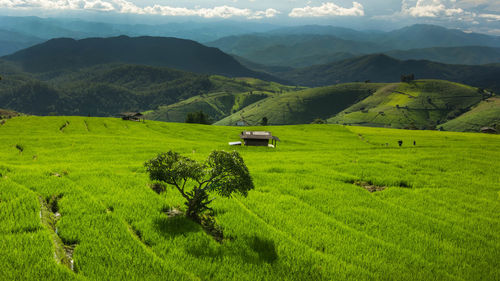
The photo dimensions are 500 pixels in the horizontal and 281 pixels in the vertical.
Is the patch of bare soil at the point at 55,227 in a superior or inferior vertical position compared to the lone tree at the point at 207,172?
inferior

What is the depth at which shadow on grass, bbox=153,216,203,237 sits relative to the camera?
11797 mm

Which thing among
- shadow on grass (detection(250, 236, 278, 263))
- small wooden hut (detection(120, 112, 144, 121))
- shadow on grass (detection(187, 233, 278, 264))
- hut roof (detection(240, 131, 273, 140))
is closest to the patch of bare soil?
shadow on grass (detection(187, 233, 278, 264))

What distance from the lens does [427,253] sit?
40.0 ft

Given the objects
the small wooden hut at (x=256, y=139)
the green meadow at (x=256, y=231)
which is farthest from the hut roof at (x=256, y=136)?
the green meadow at (x=256, y=231)

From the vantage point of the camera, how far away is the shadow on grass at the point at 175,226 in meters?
11.8

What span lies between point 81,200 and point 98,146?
35400mm

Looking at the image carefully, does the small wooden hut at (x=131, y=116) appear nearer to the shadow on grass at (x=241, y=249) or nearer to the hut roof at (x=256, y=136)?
the hut roof at (x=256, y=136)

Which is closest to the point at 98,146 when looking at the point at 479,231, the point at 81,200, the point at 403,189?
the point at 81,200

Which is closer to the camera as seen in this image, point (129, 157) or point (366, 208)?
point (366, 208)

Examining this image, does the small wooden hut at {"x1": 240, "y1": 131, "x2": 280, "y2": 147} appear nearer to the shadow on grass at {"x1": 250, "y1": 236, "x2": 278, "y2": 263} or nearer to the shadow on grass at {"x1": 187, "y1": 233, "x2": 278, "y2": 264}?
the shadow on grass at {"x1": 250, "y1": 236, "x2": 278, "y2": 263}

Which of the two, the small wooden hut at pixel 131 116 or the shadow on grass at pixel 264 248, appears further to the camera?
the small wooden hut at pixel 131 116

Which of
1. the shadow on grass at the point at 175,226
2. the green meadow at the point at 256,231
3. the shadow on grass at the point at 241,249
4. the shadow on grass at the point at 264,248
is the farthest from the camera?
the shadow on grass at the point at 175,226

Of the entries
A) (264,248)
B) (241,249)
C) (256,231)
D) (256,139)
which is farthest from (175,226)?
(256,139)

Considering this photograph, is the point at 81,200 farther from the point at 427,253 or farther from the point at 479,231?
the point at 479,231
